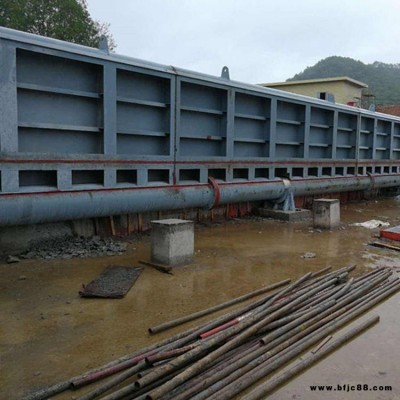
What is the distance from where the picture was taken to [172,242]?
5434 mm

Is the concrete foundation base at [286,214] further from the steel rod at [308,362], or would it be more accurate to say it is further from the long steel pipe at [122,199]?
the steel rod at [308,362]

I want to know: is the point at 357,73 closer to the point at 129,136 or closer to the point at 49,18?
the point at 49,18

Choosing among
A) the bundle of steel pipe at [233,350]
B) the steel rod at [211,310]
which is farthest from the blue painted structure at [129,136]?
the bundle of steel pipe at [233,350]

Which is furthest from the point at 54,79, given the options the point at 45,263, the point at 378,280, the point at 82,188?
the point at 378,280

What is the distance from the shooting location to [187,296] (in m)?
4.43

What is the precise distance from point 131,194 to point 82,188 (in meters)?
0.87

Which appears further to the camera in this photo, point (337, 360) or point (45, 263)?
point (45, 263)

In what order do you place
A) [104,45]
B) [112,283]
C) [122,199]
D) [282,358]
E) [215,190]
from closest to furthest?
[282,358], [112,283], [104,45], [122,199], [215,190]

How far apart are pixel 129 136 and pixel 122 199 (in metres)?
1.18

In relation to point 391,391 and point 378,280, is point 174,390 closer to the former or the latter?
point 391,391

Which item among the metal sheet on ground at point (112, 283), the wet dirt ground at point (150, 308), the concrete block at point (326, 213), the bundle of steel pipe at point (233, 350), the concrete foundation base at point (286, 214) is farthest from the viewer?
the concrete foundation base at point (286, 214)

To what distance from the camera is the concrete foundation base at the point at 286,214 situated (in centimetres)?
942

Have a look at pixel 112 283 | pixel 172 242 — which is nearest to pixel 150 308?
pixel 112 283

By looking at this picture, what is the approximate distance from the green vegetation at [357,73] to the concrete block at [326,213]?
50.6 meters
